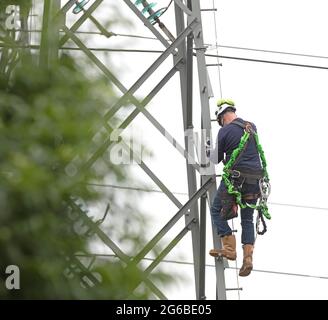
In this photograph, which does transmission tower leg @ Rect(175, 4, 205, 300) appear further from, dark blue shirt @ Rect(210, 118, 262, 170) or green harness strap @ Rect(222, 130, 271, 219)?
green harness strap @ Rect(222, 130, 271, 219)

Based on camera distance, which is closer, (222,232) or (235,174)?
(222,232)

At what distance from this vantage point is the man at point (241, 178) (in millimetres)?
8336

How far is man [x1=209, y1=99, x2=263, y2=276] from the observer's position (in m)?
8.34

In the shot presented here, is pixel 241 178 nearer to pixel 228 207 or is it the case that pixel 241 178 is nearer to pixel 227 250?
pixel 228 207

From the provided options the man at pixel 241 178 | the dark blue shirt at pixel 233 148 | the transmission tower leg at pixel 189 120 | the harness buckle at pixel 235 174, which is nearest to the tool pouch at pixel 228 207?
the man at pixel 241 178

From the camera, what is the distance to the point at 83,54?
3.28 m

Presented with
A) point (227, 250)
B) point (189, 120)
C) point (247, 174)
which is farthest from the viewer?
point (189, 120)

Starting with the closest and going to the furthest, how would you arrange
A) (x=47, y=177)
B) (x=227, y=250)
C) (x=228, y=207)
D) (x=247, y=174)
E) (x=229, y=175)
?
(x=47, y=177)
(x=227, y=250)
(x=228, y=207)
(x=229, y=175)
(x=247, y=174)

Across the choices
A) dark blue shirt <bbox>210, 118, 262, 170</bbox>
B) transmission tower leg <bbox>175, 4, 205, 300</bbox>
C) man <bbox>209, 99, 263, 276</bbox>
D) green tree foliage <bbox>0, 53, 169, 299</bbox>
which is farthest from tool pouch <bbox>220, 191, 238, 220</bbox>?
green tree foliage <bbox>0, 53, 169, 299</bbox>

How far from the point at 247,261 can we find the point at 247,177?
0.73 meters

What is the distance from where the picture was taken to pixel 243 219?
8570mm

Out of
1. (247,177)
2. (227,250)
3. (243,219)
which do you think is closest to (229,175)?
(247,177)

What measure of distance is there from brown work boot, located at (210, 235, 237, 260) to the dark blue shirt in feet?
2.14

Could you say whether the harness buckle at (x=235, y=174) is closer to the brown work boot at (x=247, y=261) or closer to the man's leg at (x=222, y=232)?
the man's leg at (x=222, y=232)
